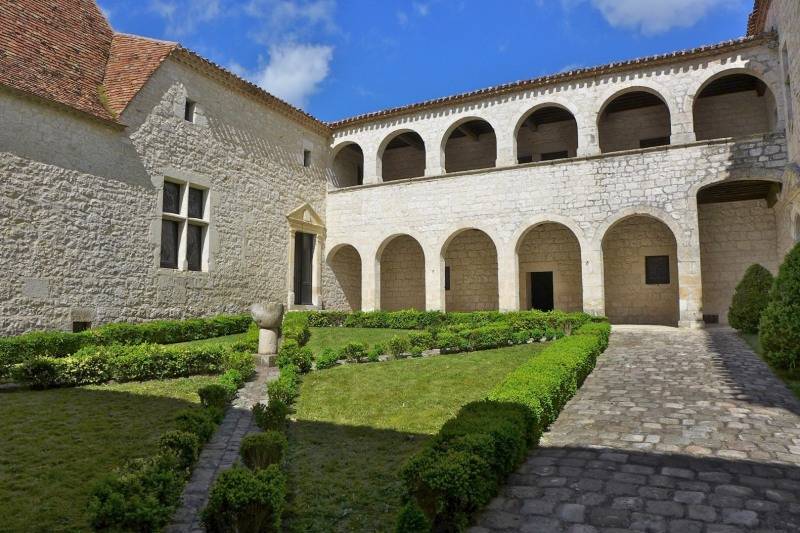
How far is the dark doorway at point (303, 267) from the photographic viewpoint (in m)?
18.6

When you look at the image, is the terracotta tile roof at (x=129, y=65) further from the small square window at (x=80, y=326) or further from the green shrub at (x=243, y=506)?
the green shrub at (x=243, y=506)

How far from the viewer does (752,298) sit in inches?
455

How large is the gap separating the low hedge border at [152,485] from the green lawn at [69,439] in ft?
1.50

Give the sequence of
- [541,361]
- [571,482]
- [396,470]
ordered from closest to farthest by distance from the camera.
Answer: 1. [571,482]
2. [396,470]
3. [541,361]

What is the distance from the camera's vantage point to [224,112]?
1588 centimetres

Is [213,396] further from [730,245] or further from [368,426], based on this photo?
[730,245]

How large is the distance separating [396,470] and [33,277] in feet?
34.0

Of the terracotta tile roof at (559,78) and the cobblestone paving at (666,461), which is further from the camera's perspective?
the terracotta tile roof at (559,78)

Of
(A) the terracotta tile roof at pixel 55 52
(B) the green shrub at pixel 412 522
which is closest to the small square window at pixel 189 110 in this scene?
(A) the terracotta tile roof at pixel 55 52

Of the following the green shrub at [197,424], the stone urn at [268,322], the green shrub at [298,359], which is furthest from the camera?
the stone urn at [268,322]

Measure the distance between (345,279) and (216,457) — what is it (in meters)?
→ 15.8

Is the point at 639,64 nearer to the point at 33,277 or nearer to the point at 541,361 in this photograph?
the point at 541,361

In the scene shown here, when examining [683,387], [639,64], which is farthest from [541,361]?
[639,64]

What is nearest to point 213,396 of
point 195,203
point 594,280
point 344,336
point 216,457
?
point 216,457
